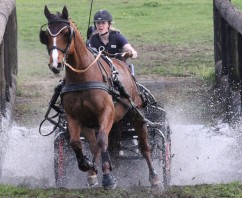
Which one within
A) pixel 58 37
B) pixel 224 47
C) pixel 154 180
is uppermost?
pixel 58 37

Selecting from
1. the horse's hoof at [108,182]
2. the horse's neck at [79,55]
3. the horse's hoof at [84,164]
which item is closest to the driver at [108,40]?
the horse's neck at [79,55]

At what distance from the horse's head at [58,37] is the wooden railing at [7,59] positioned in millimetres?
2372

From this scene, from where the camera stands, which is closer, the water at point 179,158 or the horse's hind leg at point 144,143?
the horse's hind leg at point 144,143

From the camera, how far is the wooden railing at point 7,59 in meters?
12.0

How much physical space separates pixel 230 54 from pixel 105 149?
Answer: 5720mm

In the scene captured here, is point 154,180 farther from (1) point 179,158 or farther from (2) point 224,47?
(2) point 224,47

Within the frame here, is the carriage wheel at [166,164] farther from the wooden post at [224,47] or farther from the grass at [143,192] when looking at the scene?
the wooden post at [224,47]

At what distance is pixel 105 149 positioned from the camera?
8.20 meters

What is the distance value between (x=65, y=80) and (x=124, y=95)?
0.73 meters

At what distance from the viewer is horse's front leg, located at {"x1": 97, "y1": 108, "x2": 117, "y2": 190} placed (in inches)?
317

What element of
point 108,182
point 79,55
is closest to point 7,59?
point 79,55

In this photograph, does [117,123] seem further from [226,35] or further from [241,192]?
[226,35]

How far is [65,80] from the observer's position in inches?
331

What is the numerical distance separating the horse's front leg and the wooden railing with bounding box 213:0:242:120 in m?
3.71
